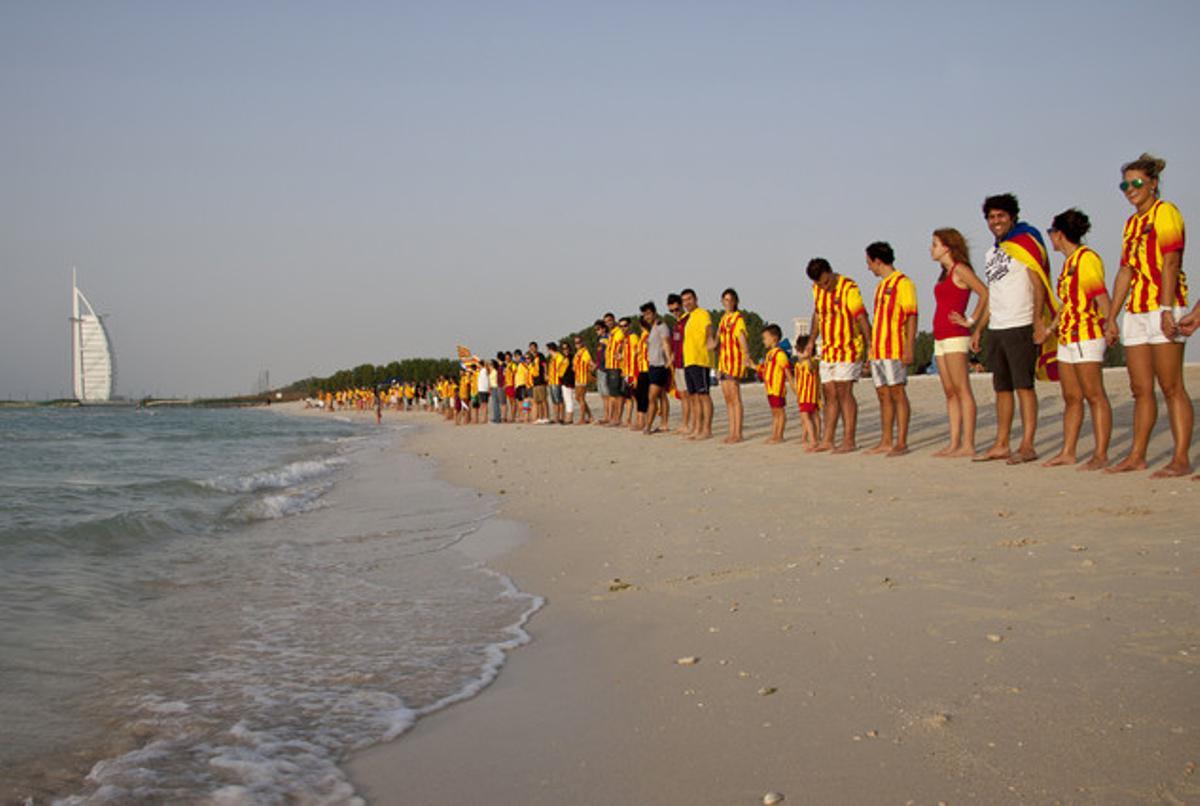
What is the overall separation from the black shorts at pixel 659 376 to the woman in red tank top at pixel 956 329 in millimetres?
5799

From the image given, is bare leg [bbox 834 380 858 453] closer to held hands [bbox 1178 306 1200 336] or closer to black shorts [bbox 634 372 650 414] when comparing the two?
held hands [bbox 1178 306 1200 336]

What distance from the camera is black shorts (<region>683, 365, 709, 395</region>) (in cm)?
1196

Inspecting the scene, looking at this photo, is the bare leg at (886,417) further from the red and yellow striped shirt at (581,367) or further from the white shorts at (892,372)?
the red and yellow striped shirt at (581,367)

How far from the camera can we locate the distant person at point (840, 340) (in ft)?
29.3

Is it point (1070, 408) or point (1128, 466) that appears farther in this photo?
point (1070, 408)

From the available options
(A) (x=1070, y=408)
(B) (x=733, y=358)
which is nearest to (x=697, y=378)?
(B) (x=733, y=358)

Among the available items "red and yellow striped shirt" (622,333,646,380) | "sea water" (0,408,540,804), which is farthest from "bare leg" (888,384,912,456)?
"red and yellow striped shirt" (622,333,646,380)

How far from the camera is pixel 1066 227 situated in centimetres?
663

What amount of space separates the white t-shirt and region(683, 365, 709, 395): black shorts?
16.5 ft

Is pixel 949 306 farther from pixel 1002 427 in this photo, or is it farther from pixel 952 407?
pixel 1002 427

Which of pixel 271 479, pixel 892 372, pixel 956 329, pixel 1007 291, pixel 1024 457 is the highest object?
pixel 1007 291

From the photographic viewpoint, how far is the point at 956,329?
7.59 meters

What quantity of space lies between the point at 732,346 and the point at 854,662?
8814mm

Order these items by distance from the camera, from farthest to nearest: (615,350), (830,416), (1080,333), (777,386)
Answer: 1. (615,350)
2. (777,386)
3. (830,416)
4. (1080,333)
